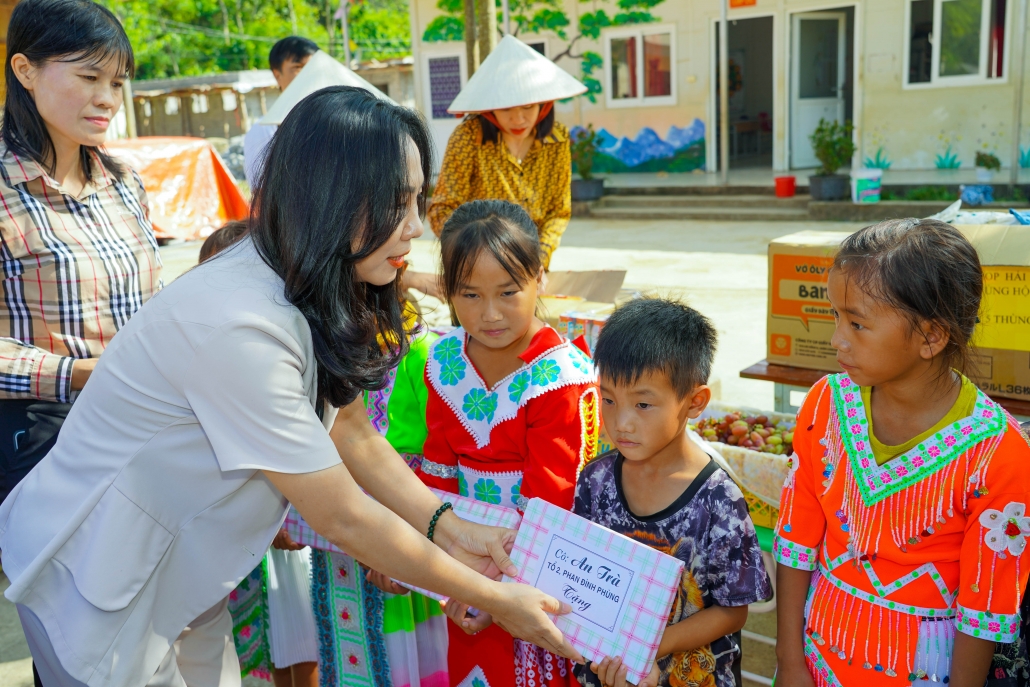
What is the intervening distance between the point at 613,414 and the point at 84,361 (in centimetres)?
132

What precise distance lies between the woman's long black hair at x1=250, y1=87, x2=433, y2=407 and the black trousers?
41.7 inches

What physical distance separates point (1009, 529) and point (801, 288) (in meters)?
1.48

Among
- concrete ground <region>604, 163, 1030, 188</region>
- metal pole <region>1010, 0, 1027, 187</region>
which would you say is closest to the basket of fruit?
metal pole <region>1010, 0, 1027, 187</region>

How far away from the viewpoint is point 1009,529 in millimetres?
1546

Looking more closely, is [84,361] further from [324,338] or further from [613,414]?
[613,414]

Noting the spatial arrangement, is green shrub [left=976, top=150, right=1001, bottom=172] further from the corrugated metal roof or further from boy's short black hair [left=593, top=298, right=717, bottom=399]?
the corrugated metal roof

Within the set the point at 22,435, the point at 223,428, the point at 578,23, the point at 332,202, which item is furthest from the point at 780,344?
the point at 578,23

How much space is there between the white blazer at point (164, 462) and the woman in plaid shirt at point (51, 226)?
771mm

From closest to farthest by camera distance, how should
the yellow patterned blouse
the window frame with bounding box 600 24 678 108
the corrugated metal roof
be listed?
the yellow patterned blouse
the window frame with bounding box 600 24 678 108
the corrugated metal roof

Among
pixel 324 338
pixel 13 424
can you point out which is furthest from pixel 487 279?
pixel 13 424

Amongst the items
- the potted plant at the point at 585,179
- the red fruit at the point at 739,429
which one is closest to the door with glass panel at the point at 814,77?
the potted plant at the point at 585,179

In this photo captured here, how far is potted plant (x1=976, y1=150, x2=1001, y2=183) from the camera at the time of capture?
10.6 m

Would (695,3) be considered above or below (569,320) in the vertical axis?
above

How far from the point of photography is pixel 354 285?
1.53 metres
